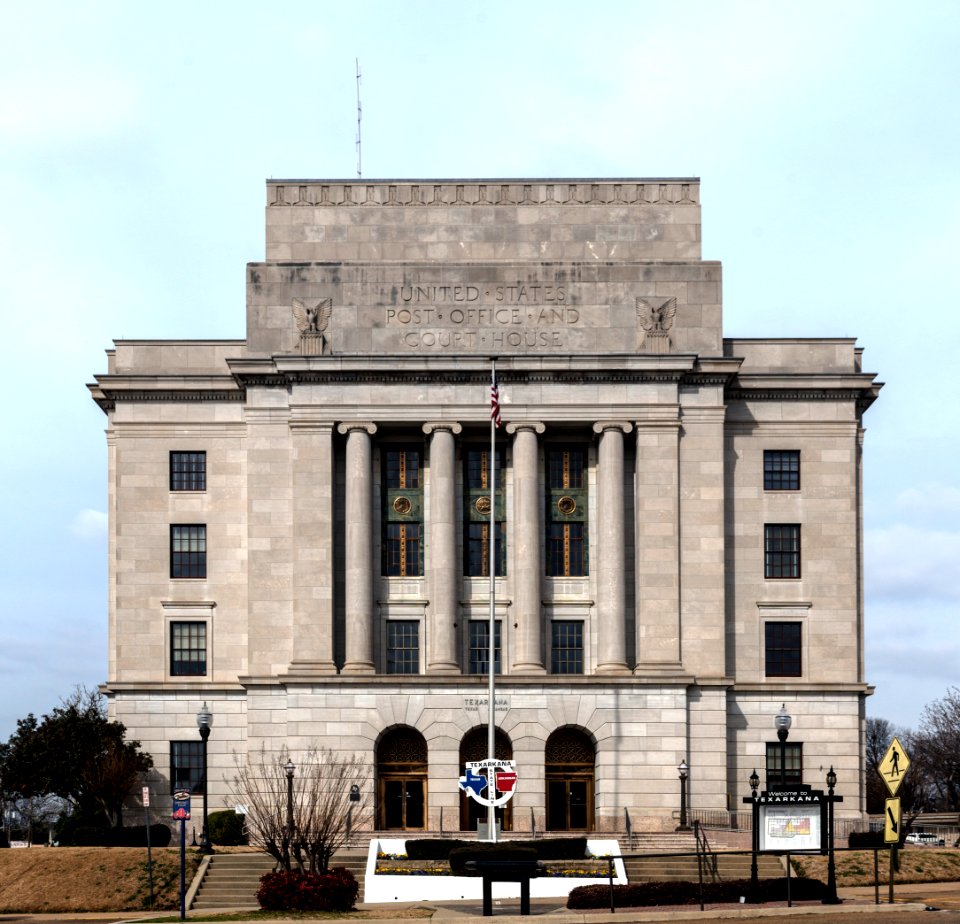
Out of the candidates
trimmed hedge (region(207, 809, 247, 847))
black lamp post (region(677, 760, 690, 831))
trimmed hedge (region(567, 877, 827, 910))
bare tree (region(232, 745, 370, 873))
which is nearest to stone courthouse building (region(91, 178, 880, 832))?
black lamp post (region(677, 760, 690, 831))

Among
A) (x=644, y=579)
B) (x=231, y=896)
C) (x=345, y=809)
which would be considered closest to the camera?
(x=231, y=896)

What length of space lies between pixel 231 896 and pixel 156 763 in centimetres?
1668

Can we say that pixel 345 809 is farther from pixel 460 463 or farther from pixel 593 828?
pixel 460 463

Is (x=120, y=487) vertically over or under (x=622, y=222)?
under

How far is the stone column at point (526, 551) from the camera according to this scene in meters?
74.0

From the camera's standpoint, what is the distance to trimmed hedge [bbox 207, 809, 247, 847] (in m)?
70.3

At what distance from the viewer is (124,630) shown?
77.2m

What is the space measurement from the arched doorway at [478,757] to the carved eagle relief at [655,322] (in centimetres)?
1626

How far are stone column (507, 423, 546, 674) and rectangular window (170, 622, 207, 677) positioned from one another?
1274cm

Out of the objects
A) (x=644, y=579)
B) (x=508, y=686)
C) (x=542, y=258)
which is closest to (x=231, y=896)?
(x=508, y=686)

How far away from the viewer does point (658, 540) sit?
74.7 meters

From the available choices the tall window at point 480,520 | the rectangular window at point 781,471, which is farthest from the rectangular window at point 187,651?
the rectangular window at point 781,471

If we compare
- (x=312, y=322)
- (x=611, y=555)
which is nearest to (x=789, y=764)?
(x=611, y=555)

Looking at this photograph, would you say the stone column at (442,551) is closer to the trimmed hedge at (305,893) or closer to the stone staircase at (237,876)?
the stone staircase at (237,876)
